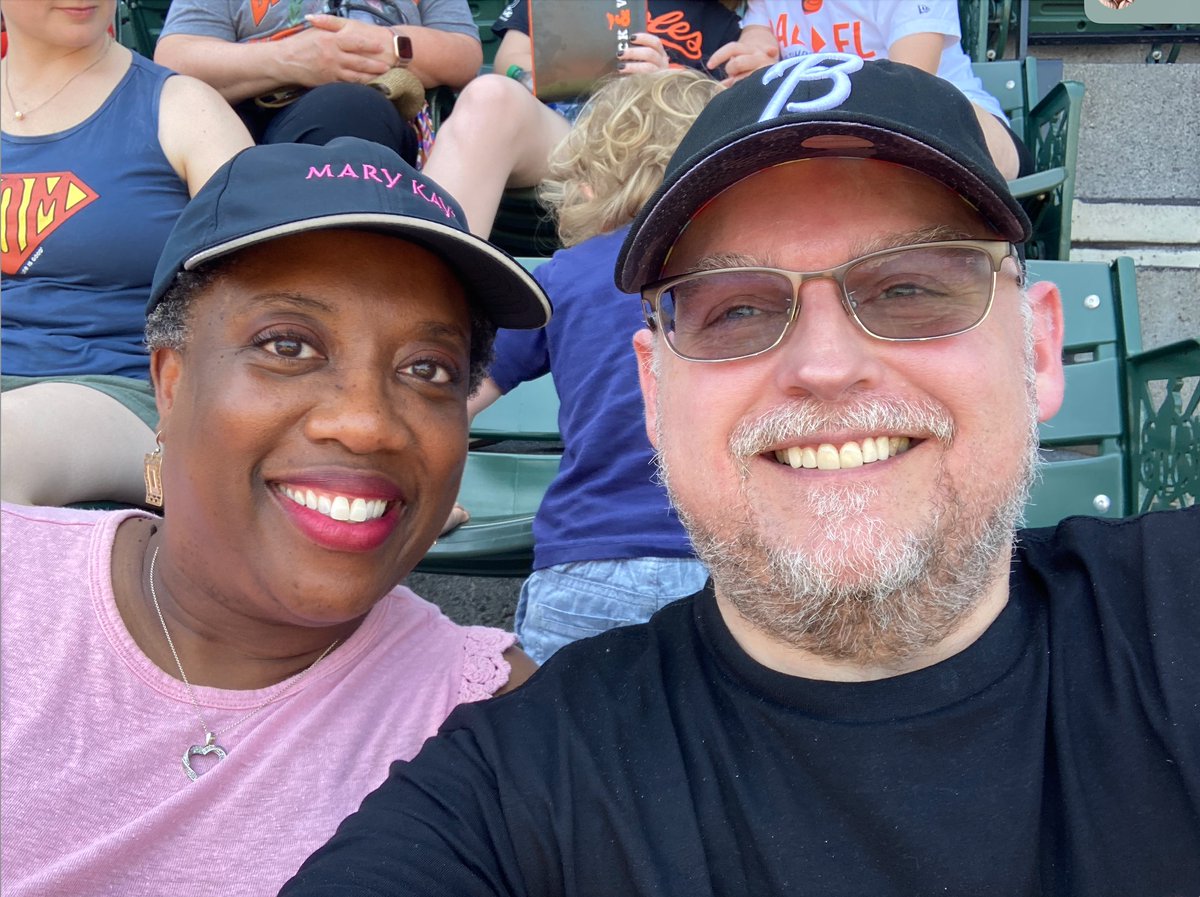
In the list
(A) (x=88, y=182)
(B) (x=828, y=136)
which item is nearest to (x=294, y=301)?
(B) (x=828, y=136)

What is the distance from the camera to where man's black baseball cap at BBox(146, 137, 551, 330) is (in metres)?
1.43

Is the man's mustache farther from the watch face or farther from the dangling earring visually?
the watch face

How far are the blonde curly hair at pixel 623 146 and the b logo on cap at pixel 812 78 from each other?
2.70 feet

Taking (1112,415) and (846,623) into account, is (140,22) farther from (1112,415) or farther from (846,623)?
(846,623)

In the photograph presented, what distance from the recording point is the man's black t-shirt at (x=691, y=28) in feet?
12.7

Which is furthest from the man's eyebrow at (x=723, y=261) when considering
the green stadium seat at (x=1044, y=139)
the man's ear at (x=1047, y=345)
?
the green stadium seat at (x=1044, y=139)

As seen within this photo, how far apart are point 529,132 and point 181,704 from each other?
89.9 inches

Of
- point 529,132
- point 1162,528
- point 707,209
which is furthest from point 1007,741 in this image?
point 529,132

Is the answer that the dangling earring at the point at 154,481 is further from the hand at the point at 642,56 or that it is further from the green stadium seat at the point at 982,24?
the green stadium seat at the point at 982,24

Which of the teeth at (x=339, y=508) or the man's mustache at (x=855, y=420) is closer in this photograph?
the man's mustache at (x=855, y=420)

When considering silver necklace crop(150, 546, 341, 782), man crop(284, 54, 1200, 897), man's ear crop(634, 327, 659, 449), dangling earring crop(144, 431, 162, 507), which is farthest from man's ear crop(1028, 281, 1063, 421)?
dangling earring crop(144, 431, 162, 507)

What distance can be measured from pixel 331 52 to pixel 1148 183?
3921mm

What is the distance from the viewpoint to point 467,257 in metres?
1.54

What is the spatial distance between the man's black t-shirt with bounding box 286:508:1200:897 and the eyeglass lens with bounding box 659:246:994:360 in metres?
0.40
